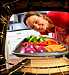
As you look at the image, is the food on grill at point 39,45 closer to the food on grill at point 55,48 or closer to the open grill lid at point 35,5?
the food on grill at point 55,48

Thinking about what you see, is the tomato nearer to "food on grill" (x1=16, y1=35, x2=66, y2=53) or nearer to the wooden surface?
"food on grill" (x1=16, y1=35, x2=66, y2=53)

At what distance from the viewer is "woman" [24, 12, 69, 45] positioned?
4.03 feet

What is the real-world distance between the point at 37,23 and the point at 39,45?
0.47ft

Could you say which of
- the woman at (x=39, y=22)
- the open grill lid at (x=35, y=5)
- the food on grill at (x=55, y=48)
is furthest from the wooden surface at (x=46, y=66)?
the open grill lid at (x=35, y=5)

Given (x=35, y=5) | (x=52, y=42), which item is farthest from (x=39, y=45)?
(x=35, y=5)

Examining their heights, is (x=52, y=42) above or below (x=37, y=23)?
below

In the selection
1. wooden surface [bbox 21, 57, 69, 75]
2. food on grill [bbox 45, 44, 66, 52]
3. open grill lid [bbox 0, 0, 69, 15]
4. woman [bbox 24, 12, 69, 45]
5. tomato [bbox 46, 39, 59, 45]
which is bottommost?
Result: wooden surface [bbox 21, 57, 69, 75]

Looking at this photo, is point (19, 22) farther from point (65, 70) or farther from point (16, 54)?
point (65, 70)

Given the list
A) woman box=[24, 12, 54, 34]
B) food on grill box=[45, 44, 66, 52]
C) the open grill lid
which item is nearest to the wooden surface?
food on grill box=[45, 44, 66, 52]

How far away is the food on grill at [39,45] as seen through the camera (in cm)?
123

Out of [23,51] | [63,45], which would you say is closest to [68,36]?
[63,45]

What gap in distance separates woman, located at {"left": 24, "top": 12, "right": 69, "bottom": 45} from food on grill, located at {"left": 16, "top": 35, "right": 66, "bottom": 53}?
42mm

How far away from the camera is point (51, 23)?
4.04 ft

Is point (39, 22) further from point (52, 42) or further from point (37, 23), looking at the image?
point (52, 42)
